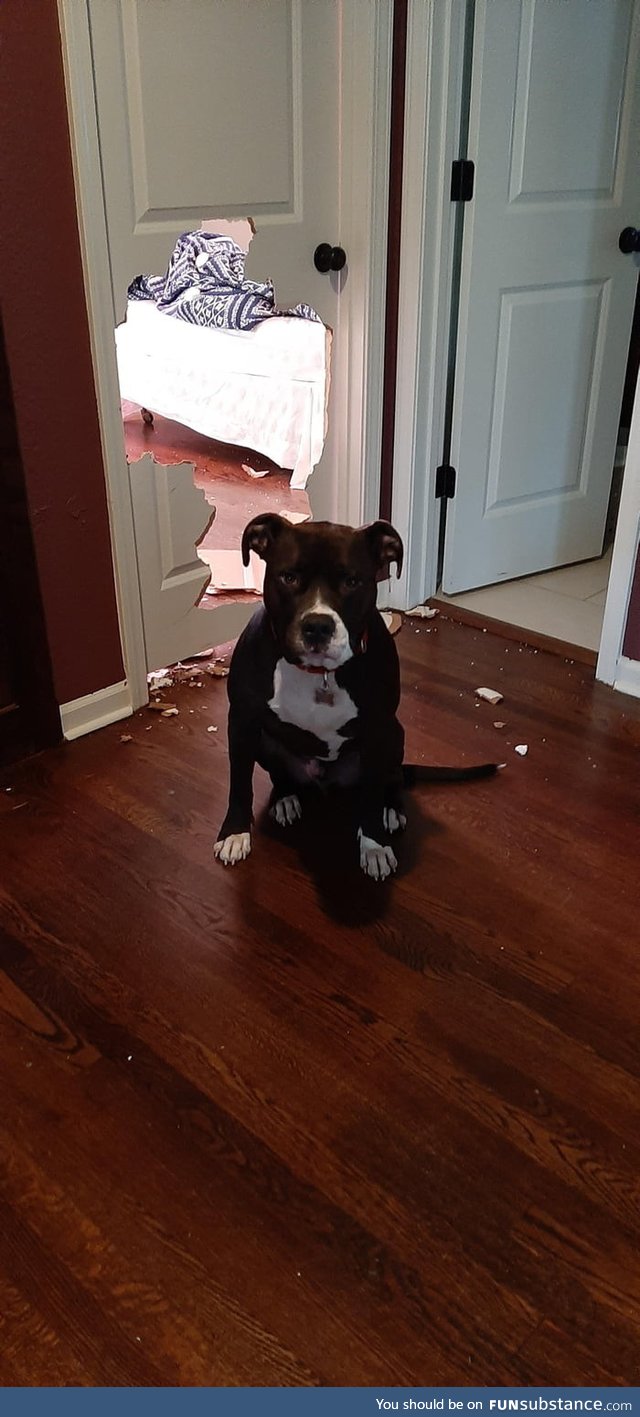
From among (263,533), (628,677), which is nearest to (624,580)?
(628,677)

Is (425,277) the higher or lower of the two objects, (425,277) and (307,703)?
the higher

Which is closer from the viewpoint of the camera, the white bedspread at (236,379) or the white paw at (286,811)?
the white paw at (286,811)

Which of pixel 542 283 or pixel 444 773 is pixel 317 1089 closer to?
pixel 444 773

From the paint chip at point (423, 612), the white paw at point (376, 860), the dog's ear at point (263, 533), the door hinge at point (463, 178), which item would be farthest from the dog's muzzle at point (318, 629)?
the door hinge at point (463, 178)

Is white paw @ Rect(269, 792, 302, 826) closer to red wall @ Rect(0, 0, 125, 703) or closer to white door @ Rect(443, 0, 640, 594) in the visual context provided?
red wall @ Rect(0, 0, 125, 703)

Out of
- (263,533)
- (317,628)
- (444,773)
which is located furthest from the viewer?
(444,773)

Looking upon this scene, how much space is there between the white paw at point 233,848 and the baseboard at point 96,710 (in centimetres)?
65

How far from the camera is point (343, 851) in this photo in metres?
2.07

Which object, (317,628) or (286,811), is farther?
(286,811)

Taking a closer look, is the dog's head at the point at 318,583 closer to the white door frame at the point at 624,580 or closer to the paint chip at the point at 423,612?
the white door frame at the point at 624,580

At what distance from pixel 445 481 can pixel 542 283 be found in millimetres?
635

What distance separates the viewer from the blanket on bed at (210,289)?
402cm

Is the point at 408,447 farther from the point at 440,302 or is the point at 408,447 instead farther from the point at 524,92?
the point at 524,92

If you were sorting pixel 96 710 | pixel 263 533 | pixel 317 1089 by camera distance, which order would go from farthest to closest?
1. pixel 96 710
2. pixel 263 533
3. pixel 317 1089
